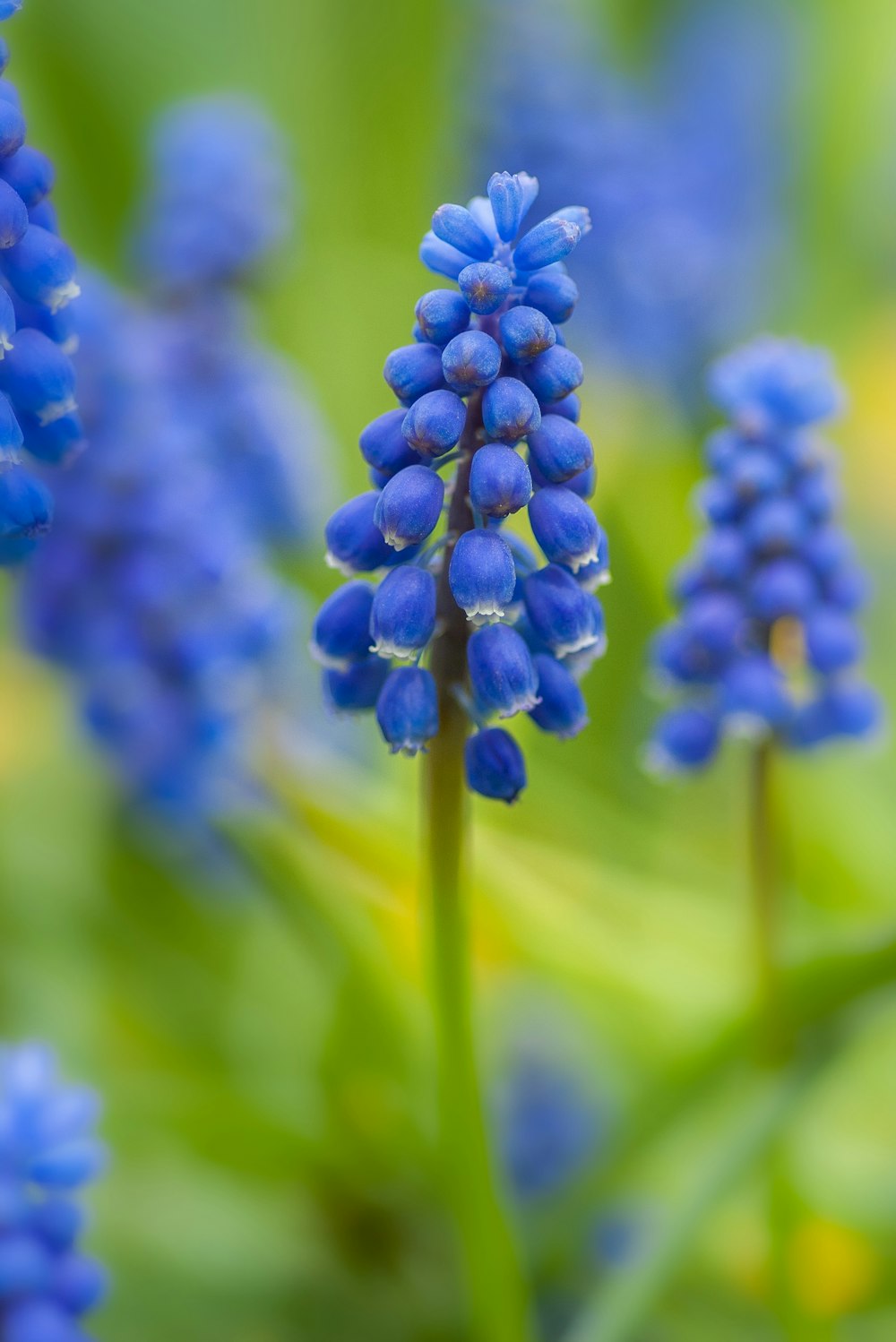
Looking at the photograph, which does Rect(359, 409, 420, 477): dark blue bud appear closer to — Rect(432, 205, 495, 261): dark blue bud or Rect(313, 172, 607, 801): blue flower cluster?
Rect(313, 172, 607, 801): blue flower cluster

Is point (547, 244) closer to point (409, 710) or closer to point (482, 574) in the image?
point (482, 574)

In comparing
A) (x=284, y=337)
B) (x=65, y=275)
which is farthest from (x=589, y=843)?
(x=284, y=337)

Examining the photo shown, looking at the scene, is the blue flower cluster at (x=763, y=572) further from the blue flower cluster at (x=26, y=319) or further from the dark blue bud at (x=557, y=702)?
the blue flower cluster at (x=26, y=319)

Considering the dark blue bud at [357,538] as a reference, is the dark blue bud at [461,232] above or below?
above

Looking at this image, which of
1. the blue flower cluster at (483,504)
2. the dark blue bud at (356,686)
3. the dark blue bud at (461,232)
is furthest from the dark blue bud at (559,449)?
the dark blue bud at (356,686)

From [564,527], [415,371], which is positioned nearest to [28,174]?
[415,371]

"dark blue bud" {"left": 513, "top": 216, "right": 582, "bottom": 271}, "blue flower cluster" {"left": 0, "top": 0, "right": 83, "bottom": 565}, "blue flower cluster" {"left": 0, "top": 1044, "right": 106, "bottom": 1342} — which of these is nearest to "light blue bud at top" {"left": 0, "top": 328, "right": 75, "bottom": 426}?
"blue flower cluster" {"left": 0, "top": 0, "right": 83, "bottom": 565}
